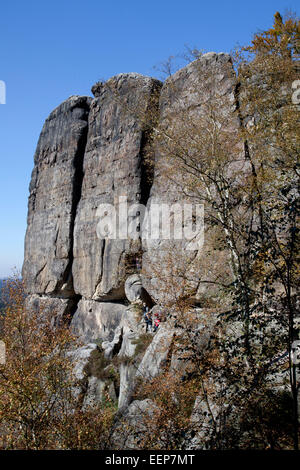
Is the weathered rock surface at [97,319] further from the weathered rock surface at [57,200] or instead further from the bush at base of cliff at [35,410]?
the bush at base of cliff at [35,410]

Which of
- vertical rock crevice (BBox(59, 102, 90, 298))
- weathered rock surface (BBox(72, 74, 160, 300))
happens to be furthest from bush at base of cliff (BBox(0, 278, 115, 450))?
vertical rock crevice (BBox(59, 102, 90, 298))

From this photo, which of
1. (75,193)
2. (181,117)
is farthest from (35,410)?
(75,193)

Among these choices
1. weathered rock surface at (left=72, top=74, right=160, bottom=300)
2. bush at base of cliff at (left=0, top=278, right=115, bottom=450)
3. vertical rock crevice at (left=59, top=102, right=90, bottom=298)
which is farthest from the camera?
vertical rock crevice at (left=59, top=102, right=90, bottom=298)

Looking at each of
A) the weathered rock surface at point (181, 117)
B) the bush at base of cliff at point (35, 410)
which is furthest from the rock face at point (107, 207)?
the bush at base of cliff at point (35, 410)

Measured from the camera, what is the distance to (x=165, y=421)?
24.0 ft

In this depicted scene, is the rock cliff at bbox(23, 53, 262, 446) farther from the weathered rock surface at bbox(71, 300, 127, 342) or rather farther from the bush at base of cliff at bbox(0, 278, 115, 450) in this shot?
the bush at base of cliff at bbox(0, 278, 115, 450)

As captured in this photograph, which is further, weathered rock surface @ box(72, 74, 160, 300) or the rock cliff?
weathered rock surface @ box(72, 74, 160, 300)

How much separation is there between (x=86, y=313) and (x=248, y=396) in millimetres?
16242

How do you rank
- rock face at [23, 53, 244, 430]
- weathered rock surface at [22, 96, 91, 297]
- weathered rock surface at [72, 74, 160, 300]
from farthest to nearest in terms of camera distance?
weathered rock surface at [22, 96, 91, 297] → weathered rock surface at [72, 74, 160, 300] → rock face at [23, 53, 244, 430]

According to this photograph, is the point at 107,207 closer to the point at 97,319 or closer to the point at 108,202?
the point at 108,202

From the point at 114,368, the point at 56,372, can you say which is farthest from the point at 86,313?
the point at 56,372

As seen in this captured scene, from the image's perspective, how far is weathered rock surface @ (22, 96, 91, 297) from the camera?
840 inches

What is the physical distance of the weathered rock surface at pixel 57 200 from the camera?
2133 centimetres

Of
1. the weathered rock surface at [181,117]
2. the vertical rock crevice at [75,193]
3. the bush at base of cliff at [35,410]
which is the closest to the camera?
the bush at base of cliff at [35,410]
